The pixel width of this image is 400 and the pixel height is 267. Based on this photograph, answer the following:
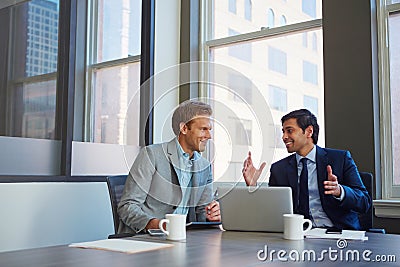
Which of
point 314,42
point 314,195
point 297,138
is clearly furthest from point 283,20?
point 314,195

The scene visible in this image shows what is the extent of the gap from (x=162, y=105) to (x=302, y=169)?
6.08 feet

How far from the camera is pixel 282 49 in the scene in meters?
3.63

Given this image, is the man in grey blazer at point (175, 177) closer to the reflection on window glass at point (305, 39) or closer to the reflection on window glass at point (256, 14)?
the reflection on window glass at point (305, 39)

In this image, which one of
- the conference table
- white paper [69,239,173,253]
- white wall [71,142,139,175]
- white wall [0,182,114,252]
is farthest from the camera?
white wall [71,142,139,175]

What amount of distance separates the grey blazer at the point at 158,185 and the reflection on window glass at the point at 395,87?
1.41 m

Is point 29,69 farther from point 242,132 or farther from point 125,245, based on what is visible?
point 125,245

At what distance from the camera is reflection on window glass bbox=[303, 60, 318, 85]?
3.40m

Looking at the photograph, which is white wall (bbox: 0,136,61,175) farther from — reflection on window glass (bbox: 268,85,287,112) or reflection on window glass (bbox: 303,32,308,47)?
reflection on window glass (bbox: 303,32,308,47)

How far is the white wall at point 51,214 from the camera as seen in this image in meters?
2.74

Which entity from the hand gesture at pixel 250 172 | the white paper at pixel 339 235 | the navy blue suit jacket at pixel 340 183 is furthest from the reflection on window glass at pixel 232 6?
the white paper at pixel 339 235

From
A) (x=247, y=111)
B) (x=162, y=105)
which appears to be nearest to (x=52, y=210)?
(x=162, y=105)

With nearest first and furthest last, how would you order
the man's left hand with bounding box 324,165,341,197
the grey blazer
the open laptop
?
the open laptop → the man's left hand with bounding box 324,165,341,197 → the grey blazer

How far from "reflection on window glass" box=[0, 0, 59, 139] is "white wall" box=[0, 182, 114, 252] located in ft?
1.23

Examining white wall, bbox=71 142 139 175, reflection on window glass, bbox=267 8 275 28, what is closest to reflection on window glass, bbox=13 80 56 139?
white wall, bbox=71 142 139 175
